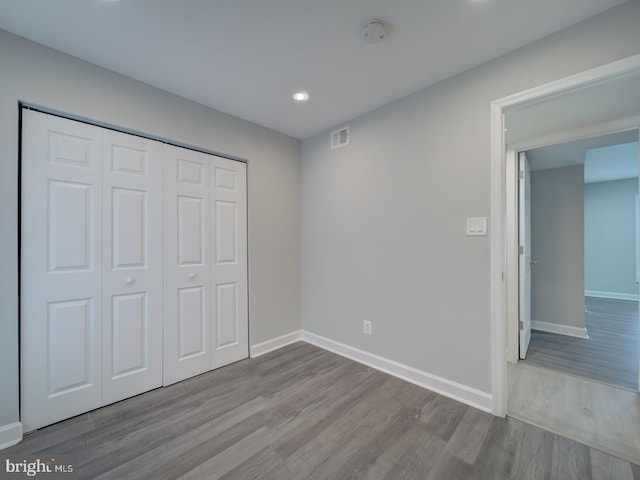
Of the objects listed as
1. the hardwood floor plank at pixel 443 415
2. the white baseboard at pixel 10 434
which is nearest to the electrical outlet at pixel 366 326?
the hardwood floor plank at pixel 443 415

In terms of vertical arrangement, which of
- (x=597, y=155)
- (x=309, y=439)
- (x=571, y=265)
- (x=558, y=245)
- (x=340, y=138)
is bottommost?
(x=309, y=439)

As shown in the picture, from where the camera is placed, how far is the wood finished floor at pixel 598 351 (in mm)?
2514

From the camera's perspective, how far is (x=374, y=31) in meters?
1.66

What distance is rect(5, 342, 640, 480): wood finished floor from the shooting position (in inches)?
57.9

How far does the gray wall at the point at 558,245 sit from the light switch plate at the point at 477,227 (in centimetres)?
271

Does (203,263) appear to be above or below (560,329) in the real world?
above

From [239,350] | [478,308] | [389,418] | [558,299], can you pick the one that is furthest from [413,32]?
[558,299]

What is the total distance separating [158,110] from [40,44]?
29.0 inches

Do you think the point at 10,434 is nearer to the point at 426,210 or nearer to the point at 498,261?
the point at 426,210

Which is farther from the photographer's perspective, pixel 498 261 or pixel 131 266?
pixel 131 266

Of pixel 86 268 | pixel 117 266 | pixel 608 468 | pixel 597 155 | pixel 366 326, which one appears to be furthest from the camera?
pixel 597 155

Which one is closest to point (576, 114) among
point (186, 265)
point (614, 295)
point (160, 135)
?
point (160, 135)

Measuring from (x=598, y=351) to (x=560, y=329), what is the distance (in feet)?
2.17

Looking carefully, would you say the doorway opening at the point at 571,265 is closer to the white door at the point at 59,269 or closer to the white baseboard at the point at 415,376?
the white baseboard at the point at 415,376
